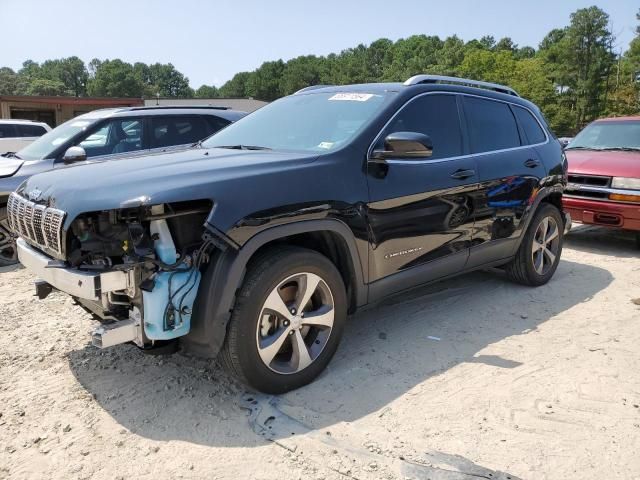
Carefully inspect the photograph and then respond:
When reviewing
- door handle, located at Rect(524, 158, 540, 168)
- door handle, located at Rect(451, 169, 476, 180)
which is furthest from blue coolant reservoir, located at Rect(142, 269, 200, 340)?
door handle, located at Rect(524, 158, 540, 168)

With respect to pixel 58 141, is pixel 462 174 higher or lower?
lower

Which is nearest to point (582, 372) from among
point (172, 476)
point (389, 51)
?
point (172, 476)

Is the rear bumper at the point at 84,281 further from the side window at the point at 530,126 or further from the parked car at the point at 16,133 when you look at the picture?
the parked car at the point at 16,133

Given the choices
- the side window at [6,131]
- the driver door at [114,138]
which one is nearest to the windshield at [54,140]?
the driver door at [114,138]

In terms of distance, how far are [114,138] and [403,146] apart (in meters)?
4.53

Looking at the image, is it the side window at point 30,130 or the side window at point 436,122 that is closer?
the side window at point 436,122

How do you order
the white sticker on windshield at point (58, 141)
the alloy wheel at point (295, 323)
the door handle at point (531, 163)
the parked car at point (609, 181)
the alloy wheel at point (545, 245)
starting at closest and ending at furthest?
the alloy wheel at point (295, 323) → the door handle at point (531, 163) → the alloy wheel at point (545, 245) → the white sticker on windshield at point (58, 141) → the parked car at point (609, 181)

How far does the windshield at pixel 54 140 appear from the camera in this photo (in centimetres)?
643

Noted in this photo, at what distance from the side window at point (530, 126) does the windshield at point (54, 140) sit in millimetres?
4878

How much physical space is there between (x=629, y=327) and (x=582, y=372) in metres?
1.15

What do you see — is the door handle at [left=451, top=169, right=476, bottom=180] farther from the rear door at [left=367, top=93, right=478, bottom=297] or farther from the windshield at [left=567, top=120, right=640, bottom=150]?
the windshield at [left=567, top=120, right=640, bottom=150]

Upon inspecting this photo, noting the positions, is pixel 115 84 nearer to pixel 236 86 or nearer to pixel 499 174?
pixel 236 86

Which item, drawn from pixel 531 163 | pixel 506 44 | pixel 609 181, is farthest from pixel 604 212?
pixel 506 44

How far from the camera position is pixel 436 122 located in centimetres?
412
